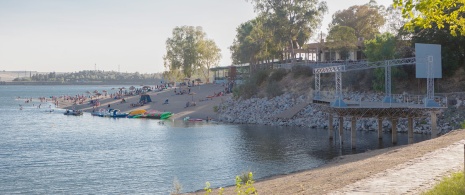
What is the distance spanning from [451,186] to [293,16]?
70.5 meters

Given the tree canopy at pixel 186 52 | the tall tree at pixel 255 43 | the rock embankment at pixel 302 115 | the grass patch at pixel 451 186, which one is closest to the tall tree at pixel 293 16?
the tall tree at pixel 255 43

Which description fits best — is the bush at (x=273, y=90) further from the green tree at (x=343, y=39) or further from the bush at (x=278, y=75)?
the green tree at (x=343, y=39)

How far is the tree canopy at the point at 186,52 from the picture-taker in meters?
126

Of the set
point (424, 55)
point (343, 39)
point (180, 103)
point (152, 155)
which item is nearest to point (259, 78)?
point (343, 39)

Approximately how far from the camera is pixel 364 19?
3743 inches

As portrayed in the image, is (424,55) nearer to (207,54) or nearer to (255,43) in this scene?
(255,43)

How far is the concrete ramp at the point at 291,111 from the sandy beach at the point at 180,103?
13332 mm

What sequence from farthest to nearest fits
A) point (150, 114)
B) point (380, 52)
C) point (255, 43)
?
1. point (255, 43)
2. point (150, 114)
3. point (380, 52)

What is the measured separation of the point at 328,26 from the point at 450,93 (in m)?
42.7

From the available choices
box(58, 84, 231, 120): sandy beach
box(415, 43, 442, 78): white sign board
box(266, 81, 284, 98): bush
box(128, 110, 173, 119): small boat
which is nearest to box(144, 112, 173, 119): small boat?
box(128, 110, 173, 119): small boat

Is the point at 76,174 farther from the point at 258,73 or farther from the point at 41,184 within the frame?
the point at 258,73

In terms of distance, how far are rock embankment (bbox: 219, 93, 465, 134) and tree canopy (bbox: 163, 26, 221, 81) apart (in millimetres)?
40175

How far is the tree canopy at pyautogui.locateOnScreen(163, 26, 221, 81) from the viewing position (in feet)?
413

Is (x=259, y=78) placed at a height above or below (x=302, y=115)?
above
